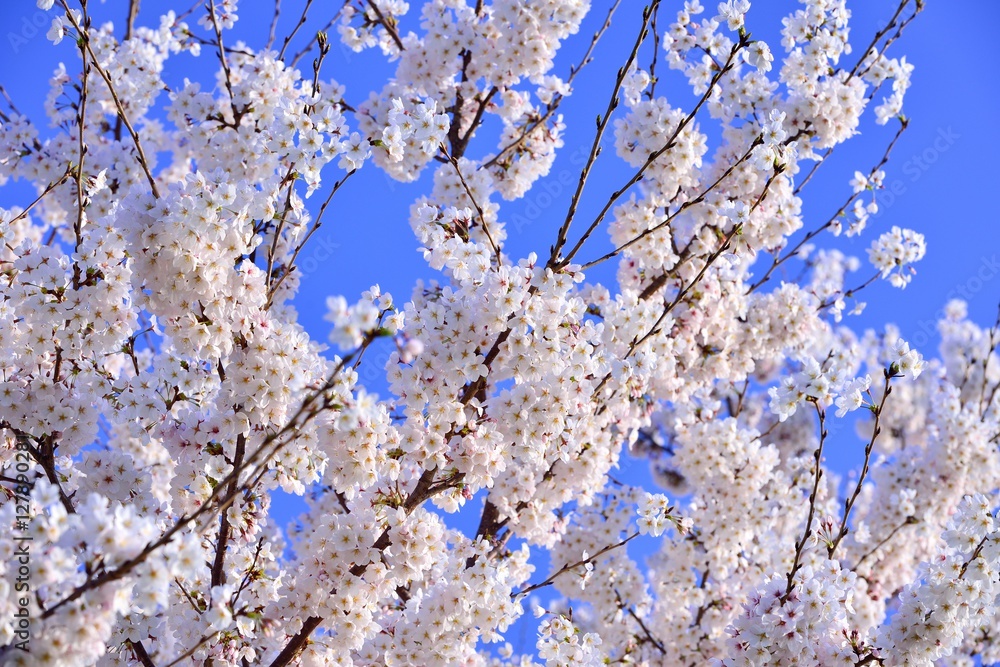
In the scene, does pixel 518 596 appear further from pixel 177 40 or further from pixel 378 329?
pixel 177 40

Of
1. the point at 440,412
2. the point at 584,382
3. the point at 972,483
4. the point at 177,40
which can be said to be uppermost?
the point at 972,483

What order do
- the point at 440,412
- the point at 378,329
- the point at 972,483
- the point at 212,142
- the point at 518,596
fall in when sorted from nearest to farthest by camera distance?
the point at 378,329
the point at 440,412
the point at 518,596
the point at 212,142
the point at 972,483

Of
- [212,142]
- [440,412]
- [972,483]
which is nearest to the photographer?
[440,412]

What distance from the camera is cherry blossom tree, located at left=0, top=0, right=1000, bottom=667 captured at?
3264 millimetres

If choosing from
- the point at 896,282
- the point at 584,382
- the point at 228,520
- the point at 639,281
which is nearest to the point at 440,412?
the point at 584,382

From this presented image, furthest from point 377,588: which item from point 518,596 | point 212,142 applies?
point 212,142

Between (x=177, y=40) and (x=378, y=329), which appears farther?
(x=177, y=40)

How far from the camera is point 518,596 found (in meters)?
4.12

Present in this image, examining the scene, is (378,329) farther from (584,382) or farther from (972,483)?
(972,483)

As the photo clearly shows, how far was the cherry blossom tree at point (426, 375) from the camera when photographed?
3264 mm

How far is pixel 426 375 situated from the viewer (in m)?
3.69

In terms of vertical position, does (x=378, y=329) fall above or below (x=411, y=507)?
below

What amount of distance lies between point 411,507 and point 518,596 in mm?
875

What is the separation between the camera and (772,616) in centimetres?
390
